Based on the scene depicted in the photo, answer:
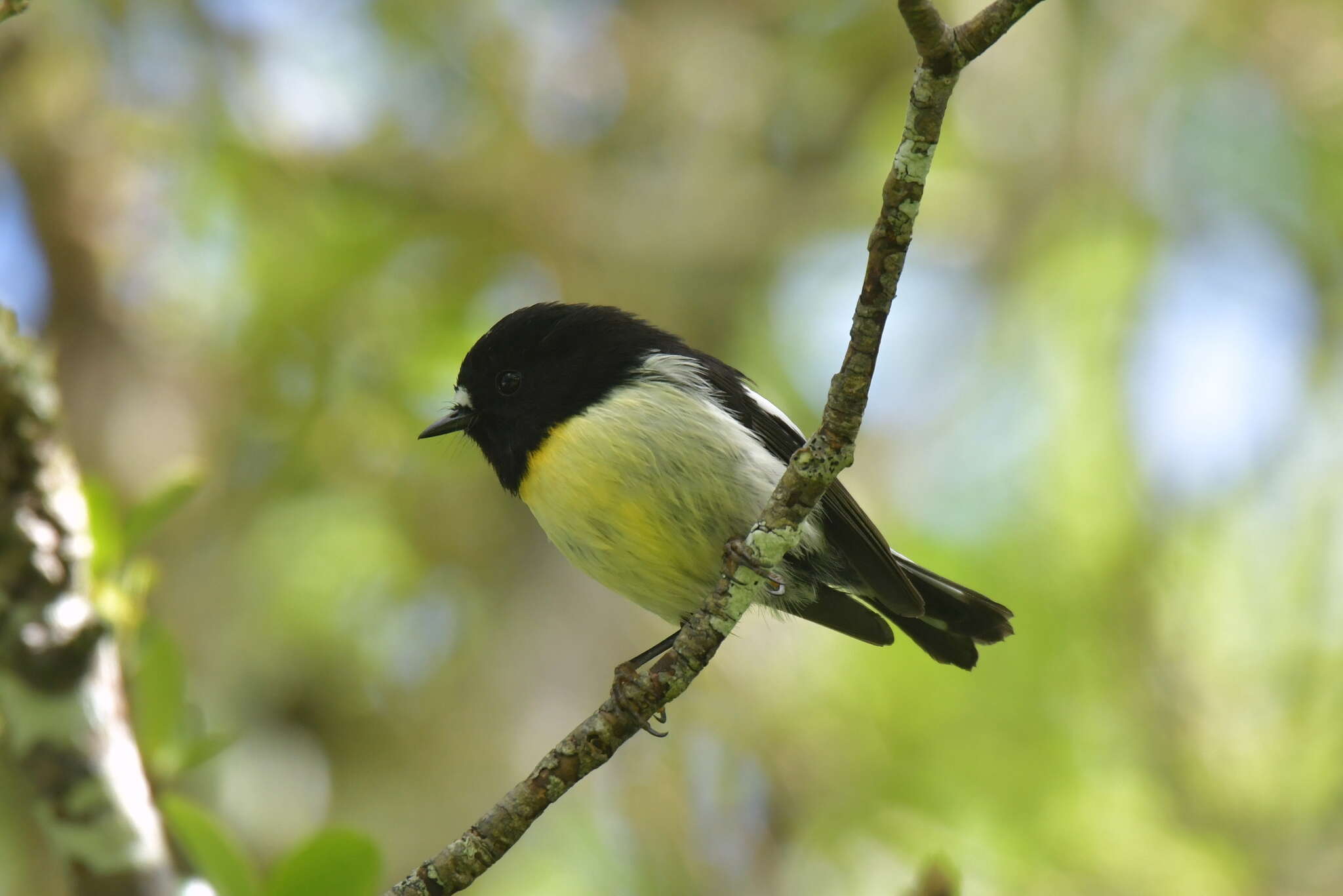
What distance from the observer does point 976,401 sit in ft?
22.9

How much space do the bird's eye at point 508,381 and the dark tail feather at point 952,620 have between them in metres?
1.15

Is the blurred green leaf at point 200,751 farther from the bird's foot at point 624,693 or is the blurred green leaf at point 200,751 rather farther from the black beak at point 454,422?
the black beak at point 454,422

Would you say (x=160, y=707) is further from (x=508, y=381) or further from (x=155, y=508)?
(x=508, y=381)

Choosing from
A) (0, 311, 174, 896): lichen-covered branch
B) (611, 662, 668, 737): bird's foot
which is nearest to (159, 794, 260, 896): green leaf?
(0, 311, 174, 896): lichen-covered branch

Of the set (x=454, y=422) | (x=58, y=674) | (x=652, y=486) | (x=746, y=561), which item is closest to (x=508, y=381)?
(x=454, y=422)

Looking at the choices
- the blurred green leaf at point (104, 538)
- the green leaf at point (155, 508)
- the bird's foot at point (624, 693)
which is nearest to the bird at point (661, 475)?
the bird's foot at point (624, 693)

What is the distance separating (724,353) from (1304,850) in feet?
11.0

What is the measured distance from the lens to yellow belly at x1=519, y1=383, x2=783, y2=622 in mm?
3035

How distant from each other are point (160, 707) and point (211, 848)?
0.34m

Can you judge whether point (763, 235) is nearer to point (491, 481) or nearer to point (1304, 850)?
point (491, 481)

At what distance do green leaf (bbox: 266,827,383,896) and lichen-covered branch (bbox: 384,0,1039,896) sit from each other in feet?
0.22

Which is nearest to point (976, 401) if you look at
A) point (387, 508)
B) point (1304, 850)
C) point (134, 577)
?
point (1304, 850)

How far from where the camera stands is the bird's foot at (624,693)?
233 centimetres

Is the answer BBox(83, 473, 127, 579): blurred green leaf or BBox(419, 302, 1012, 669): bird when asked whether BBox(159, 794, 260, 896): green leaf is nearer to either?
BBox(83, 473, 127, 579): blurred green leaf
